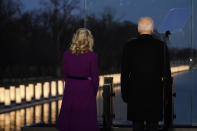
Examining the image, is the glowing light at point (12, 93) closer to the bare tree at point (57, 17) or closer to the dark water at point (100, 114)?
the dark water at point (100, 114)

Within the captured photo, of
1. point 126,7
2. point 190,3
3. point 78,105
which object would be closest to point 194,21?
point 190,3

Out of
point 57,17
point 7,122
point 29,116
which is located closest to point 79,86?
point 7,122

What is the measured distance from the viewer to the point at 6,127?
12523 mm

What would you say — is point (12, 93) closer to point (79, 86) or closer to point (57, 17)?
point (79, 86)

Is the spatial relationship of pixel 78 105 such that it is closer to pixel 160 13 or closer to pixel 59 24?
pixel 160 13

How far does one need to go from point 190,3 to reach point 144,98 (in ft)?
12.0

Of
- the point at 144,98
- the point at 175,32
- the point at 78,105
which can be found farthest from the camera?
Answer: the point at 175,32

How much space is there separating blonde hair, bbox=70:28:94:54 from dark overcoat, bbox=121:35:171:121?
1.77ft

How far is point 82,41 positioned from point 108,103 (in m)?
3.03

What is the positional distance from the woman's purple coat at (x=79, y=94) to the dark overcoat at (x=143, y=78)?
695mm

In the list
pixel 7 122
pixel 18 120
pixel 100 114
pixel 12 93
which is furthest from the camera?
pixel 12 93

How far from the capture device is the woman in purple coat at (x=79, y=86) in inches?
266

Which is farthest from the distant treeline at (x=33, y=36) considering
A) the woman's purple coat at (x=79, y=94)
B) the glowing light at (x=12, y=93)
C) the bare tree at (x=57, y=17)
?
the woman's purple coat at (x=79, y=94)

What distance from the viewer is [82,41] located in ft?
21.5
